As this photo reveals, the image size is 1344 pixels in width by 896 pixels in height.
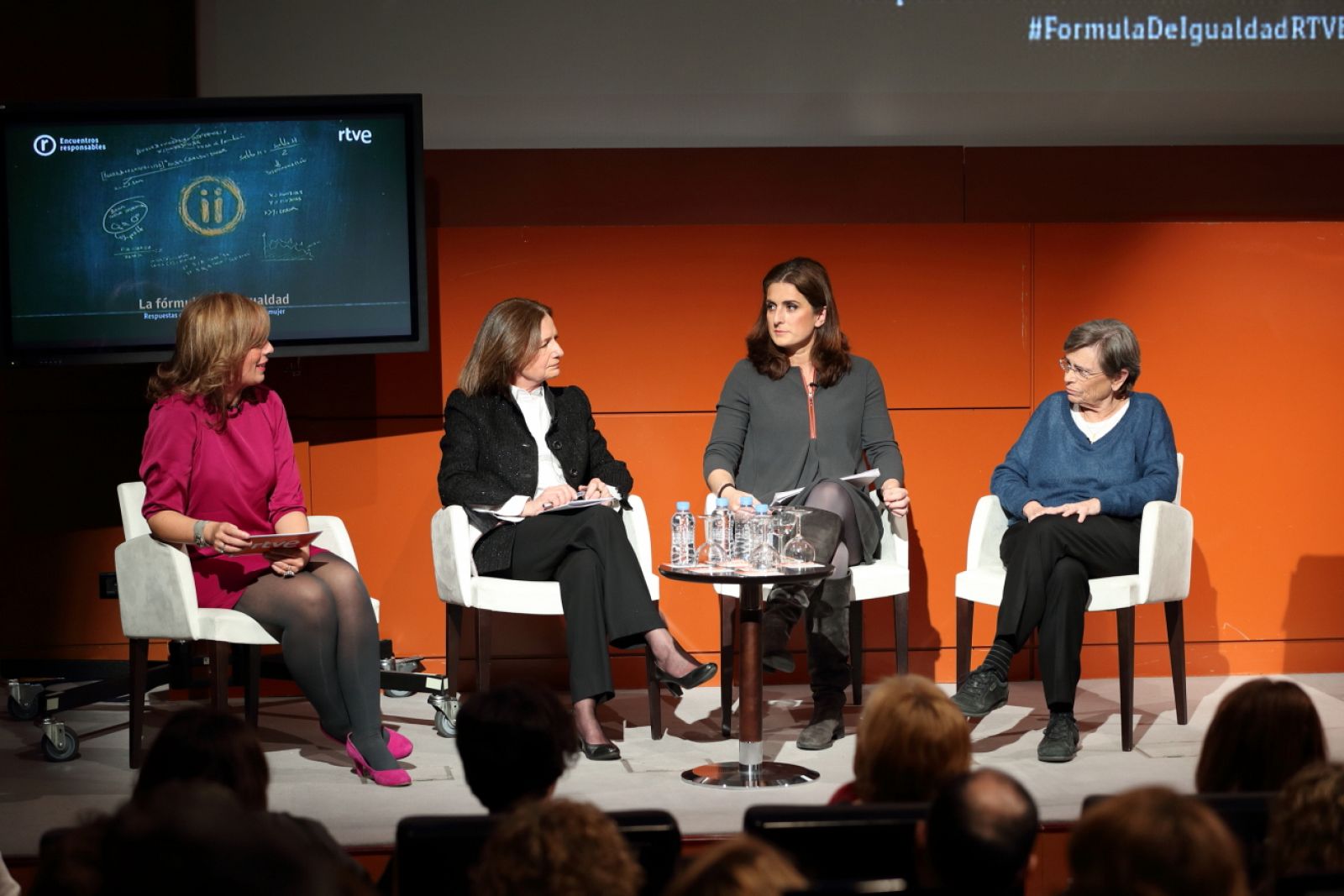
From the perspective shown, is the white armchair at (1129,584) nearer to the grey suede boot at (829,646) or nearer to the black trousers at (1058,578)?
the black trousers at (1058,578)

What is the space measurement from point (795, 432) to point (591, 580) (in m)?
0.82

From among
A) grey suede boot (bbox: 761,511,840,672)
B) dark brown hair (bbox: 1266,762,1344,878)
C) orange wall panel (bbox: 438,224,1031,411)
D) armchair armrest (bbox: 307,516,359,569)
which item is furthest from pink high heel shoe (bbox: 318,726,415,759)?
dark brown hair (bbox: 1266,762,1344,878)

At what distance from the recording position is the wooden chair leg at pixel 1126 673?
4055 mm

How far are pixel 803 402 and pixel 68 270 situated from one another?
2.31m

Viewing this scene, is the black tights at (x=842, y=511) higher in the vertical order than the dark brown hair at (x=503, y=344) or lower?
lower

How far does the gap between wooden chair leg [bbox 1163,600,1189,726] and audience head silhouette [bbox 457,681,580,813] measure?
9.18 feet

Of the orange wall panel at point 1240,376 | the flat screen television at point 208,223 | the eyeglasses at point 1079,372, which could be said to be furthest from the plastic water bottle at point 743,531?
the orange wall panel at point 1240,376

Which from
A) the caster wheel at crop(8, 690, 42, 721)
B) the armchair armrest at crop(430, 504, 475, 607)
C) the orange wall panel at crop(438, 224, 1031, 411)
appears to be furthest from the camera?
the orange wall panel at crop(438, 224, 1031, 411)

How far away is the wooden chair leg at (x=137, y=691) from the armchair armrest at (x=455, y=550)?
84 centimetres

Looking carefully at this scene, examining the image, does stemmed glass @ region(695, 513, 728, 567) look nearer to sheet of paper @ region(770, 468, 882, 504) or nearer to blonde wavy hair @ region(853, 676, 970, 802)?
sheet of paper @ region(770, 468, 882, 504)

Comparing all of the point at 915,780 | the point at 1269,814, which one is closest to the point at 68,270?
the point at 915,780

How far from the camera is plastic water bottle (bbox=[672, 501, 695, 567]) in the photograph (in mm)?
3865

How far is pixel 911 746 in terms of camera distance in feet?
6.57

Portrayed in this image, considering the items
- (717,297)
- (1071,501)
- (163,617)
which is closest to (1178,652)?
(1071,501)
